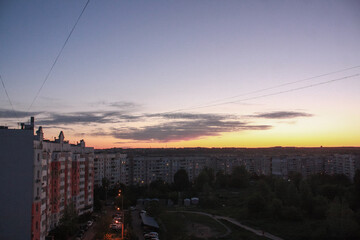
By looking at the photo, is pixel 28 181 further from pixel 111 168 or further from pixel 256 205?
pixel 111 168

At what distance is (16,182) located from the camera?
43.8ft

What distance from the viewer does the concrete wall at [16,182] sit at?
1311 centimetres

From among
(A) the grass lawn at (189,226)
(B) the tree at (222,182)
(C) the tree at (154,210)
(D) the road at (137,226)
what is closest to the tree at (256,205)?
(A) the grass lawn at (189,226)

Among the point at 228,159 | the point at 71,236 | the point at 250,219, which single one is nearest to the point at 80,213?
the point at 71,236

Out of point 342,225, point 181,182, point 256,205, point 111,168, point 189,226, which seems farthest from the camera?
point 111,168

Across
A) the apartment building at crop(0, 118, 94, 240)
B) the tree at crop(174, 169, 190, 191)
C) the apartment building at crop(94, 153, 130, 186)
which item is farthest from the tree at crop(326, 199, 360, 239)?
the apartment building at crop(94, 153, 130, 186)

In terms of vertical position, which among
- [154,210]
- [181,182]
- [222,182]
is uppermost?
[181,182]

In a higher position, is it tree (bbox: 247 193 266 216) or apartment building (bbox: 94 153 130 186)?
apartment building (bbox: 94 153 130 186)

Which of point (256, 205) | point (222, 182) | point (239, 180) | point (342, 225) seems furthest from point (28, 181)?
point (239, 180)

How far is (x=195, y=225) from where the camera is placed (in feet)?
69.9

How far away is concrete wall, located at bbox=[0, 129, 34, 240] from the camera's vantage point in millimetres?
13109

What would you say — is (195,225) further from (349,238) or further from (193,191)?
(193,191)

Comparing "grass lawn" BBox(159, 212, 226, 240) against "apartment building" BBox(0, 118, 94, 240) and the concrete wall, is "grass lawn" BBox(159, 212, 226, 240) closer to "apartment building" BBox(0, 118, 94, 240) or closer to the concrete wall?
"apartment building" BBox(0, 118, 94, 240)

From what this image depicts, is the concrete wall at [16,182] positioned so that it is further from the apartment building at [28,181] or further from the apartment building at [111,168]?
the apartment building at [111,168]
